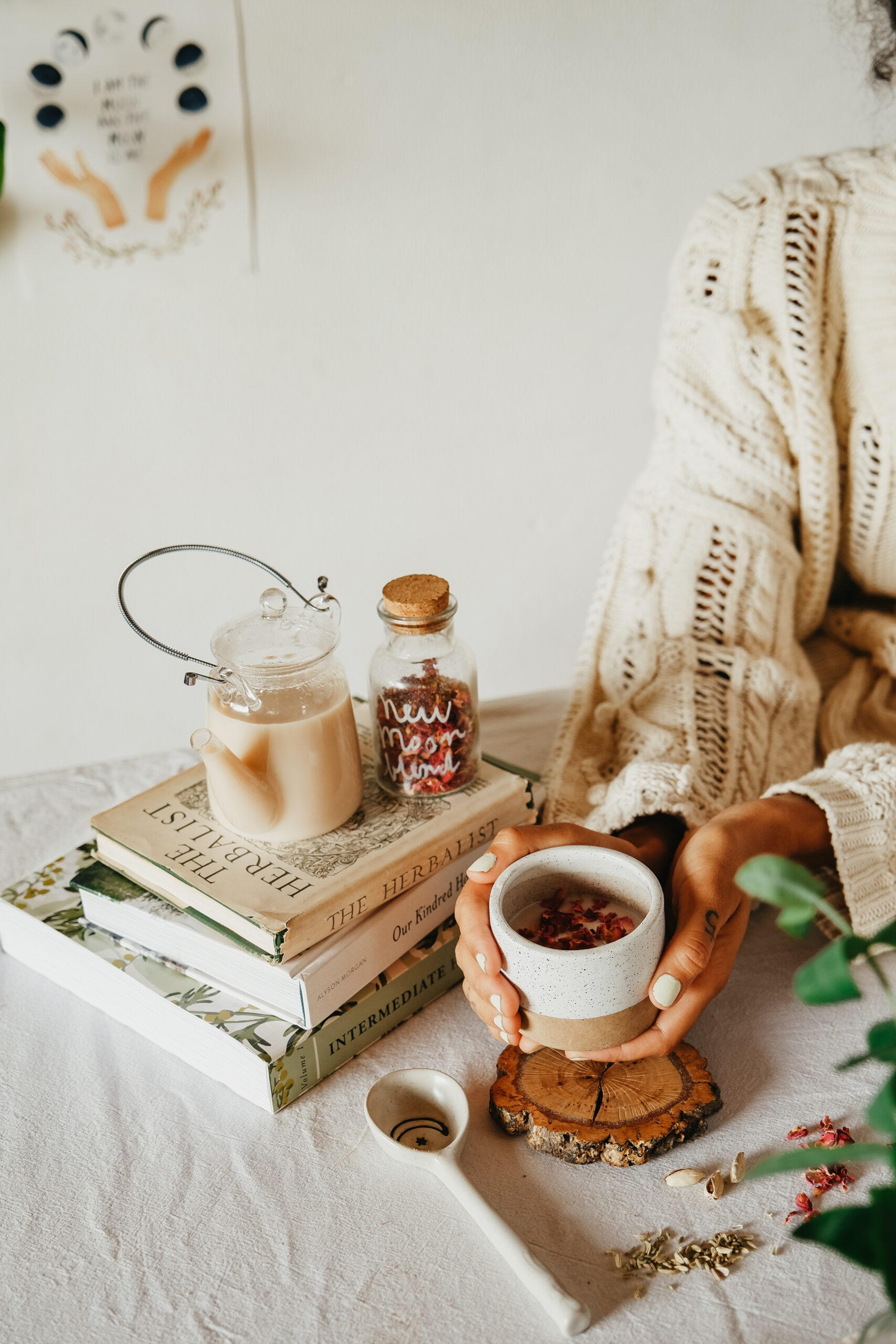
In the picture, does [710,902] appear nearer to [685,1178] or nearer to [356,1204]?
[685,1178]

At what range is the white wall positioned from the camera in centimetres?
136

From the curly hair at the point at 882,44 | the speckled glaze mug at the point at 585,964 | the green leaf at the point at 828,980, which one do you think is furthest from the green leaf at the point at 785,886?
the curly hair at the point at 882,44

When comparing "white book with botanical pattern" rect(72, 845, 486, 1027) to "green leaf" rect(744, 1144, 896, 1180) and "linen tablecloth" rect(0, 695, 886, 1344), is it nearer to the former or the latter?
"linen tablecloth" rect(0, 695, 886, 1344)

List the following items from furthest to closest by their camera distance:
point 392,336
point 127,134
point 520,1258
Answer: point 392,336, point 127,134, point 520,1258

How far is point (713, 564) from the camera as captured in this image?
3.22 feet

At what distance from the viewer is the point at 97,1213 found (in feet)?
1.94

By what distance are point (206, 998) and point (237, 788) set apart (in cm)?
14

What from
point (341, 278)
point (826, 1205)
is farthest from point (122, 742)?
point (826, 1205)

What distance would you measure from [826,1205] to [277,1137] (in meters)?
0.32

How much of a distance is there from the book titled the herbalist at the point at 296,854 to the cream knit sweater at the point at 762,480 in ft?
0.57

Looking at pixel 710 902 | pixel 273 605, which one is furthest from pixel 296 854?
pixel 710 902

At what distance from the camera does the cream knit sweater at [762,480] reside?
0.95 m

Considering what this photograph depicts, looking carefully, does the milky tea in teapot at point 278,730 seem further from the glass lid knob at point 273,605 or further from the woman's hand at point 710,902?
the woman's hand at point 710,902

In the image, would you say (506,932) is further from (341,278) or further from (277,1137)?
(341,278)
